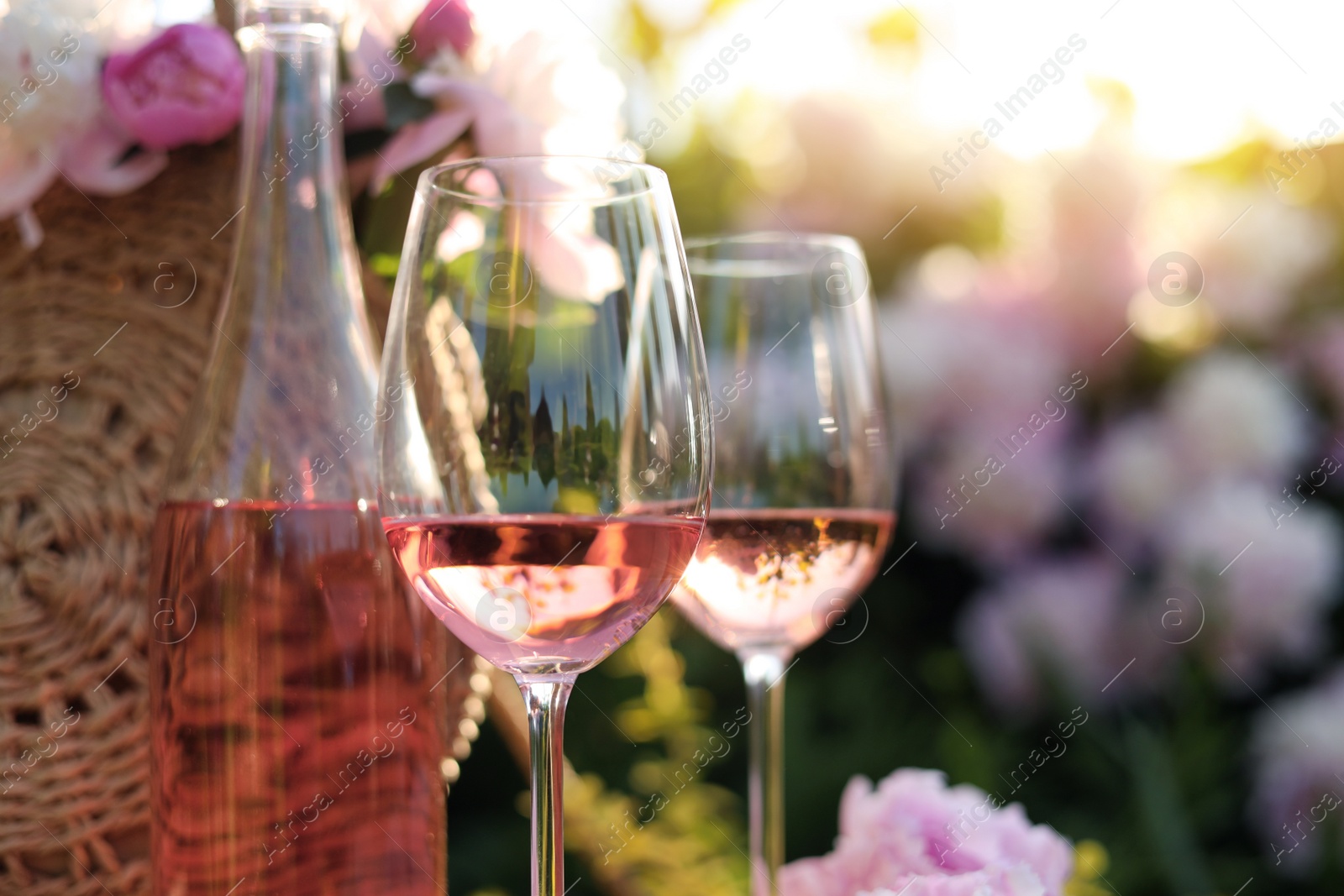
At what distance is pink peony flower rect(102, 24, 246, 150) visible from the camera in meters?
0.63

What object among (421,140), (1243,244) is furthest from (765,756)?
(1243,244)

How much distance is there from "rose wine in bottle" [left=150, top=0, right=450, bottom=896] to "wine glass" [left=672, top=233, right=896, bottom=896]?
16 cm

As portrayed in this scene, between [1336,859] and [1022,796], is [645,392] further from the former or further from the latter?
[1336,859]

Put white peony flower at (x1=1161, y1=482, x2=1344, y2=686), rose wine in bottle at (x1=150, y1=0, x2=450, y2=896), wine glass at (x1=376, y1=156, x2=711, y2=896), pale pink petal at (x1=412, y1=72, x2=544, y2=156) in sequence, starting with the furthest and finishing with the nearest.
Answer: white peony flower at (x1=1161, y1=482, x2=1344, y2=686), pale pink petal at (x1=412, y1=72, x2=544, y2=156), rose wine in bottle at (x1=150, y1=0, x2=450, y2=896), wine glass at (x1=376, y1=156, x2=711, y2=896)

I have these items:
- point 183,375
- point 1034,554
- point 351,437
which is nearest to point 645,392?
point 351,437

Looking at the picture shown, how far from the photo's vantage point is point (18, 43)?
615 mm

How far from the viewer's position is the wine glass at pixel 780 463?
0.64 metres

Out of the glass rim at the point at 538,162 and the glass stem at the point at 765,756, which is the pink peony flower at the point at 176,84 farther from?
the glass stem at the point at 765,756

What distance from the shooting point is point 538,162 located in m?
0.45

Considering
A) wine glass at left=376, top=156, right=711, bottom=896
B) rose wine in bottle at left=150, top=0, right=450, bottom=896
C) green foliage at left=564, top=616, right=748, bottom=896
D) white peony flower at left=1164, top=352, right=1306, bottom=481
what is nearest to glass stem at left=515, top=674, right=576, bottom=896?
wine glass at left=376, top=156, right=711, bottom=896

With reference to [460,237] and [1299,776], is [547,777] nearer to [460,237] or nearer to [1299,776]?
[460,237]

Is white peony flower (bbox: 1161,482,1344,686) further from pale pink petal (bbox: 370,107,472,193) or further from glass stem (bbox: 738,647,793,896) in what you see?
pale pink petal (bbox: 370,107,472,193)

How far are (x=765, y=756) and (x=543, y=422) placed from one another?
320 millimetres

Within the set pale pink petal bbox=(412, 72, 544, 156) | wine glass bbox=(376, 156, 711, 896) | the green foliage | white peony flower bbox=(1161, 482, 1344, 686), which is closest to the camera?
wine glass bbox=(376, 156, 711, 896)
